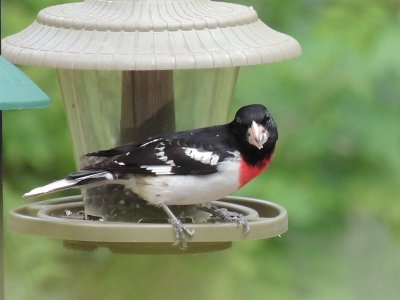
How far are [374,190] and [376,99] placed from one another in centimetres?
41

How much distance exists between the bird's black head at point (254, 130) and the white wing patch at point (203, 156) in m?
0.09

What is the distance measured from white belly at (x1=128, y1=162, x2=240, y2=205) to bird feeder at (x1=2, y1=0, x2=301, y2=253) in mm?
78

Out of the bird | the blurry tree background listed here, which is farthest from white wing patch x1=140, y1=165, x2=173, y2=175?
the blurry tree background

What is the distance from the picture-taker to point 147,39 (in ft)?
12.4

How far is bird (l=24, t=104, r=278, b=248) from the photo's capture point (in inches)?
153

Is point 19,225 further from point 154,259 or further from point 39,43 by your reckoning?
point 154,259

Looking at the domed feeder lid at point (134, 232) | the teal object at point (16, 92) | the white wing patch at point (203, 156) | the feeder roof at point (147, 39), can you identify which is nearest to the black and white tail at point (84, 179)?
the domed feeder lid at point (134, 232)

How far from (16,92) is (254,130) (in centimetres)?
80

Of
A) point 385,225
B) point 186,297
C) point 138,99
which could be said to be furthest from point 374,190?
point 138,99

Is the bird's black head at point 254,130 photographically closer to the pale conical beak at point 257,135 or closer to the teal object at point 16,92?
the pale conical beak at point 257,135

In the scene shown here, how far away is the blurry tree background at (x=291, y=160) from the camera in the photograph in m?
5.93

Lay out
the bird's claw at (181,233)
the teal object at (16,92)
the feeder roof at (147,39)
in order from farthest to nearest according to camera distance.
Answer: the bird's claw at (181,233)
the feeder roof at (147,39)
the teal object at (16,92)

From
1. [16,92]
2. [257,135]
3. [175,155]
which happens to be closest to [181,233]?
[175,155]

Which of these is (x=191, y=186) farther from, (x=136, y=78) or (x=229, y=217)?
(x=136, y=78)
